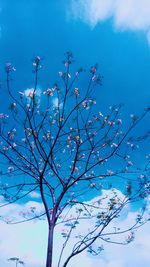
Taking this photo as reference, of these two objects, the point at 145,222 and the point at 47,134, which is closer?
the point at 47,134

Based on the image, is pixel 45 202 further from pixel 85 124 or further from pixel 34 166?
pixel 85 124

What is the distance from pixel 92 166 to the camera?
10195mm

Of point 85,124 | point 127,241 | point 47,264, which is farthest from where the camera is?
point 127,241

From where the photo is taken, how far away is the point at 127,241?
10875 mm

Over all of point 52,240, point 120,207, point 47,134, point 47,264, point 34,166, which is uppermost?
point 47,134

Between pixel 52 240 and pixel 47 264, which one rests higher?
pixel 52 240

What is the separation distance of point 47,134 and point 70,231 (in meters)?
3.53

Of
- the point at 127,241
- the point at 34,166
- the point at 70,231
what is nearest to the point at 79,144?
the point at 34,166

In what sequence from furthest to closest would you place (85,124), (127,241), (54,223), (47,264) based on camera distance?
(127,241), (85,124), (54,223), (47,264)

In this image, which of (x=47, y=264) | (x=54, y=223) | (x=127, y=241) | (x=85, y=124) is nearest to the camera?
(x=47, y=264)

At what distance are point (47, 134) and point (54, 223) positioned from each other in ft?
9.12

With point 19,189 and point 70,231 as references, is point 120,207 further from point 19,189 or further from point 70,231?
point 19,189

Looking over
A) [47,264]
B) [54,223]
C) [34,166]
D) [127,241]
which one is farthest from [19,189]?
[127,241]

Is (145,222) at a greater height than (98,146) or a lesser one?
lesser
